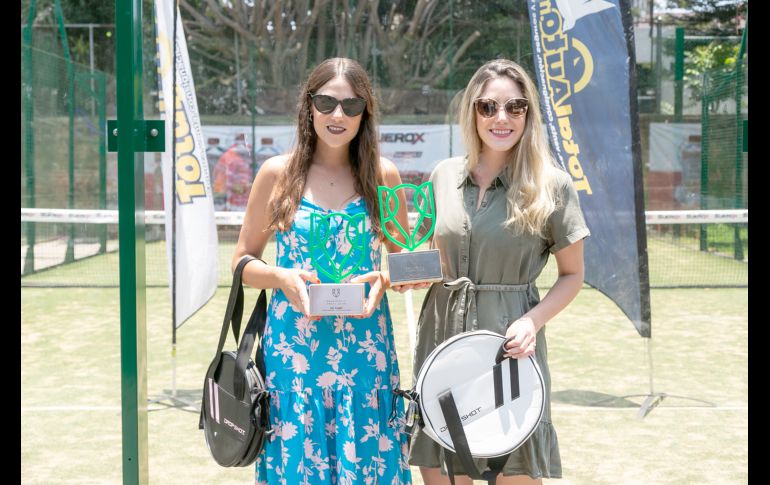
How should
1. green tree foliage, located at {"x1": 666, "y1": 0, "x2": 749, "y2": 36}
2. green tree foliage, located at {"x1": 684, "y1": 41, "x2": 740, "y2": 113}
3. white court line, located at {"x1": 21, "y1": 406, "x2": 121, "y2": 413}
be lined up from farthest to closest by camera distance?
green tree foliage, located at {"x1": 666, "y1": 0, "x2": 749, "y2": 36} → green tree foliage, located at {"x1": 684, "y1": 41, "x2": 740, "y2": 113} → white court line, located at {"x1": 21, "y1": 406, "x2": 121, "y2": 413}

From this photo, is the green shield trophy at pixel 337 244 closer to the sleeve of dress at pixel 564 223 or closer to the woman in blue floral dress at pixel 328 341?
the woman in blue floral dress at pixel 328 341

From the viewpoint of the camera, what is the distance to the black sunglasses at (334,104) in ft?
7.68

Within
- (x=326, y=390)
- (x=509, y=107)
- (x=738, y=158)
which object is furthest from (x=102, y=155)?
(x=509, y=107)

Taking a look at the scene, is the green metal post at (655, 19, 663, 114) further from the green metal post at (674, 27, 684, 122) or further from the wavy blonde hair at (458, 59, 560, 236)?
the wavy blonde hair at (458, 59, 560, 236)

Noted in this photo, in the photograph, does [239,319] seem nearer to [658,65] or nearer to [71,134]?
[71,134]

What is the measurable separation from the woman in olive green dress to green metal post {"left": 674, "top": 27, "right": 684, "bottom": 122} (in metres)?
11.4

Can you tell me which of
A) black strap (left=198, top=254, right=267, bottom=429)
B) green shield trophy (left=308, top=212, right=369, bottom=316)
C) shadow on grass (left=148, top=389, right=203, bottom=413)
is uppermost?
green shield trophy (left=308, top=212, right=369, bottom=316)

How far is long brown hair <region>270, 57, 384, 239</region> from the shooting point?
2.37 meters

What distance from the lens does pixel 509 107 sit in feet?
7.75

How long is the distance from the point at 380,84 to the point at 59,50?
566 cm

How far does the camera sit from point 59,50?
14.5m

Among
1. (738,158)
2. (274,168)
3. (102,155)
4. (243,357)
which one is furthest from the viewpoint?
(102,155)

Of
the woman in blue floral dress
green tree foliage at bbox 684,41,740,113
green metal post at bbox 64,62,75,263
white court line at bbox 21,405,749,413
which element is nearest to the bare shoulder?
the woman in blue floral dress

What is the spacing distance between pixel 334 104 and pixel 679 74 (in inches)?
474
